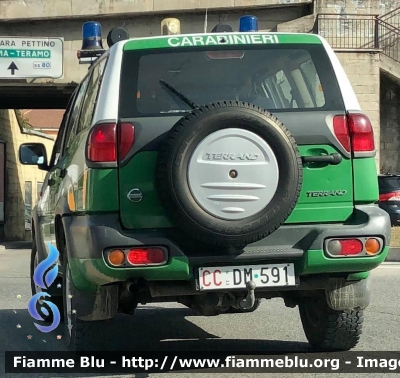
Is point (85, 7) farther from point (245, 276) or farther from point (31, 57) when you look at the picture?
point (245, 276)

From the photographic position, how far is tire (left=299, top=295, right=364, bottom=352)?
5.14 meters

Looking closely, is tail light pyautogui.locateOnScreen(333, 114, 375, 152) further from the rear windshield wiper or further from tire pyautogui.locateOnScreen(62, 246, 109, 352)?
tire pyautogui.locateOnScreen(62, 246, 109, 352)

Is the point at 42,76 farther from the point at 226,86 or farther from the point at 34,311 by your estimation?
the point at 226,86

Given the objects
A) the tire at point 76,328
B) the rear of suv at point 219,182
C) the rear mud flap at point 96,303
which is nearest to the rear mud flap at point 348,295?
the rear of suv at point 219,182

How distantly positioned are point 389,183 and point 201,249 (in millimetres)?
11297

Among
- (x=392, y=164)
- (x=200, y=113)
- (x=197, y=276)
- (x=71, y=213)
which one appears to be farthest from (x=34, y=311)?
(x=392, y=164)

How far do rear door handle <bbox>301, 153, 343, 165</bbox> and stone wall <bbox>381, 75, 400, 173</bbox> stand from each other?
690 inches

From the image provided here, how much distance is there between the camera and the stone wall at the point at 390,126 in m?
21.5

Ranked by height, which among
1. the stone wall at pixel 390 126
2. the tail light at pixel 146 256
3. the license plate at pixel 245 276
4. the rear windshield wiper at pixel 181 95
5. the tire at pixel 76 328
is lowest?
the stone wall at pixel 390 126

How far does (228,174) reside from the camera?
4.22 m

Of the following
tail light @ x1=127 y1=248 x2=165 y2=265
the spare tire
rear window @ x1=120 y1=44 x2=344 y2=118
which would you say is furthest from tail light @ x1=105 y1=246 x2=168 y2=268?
rear window @ x1=120 y1=44 x2=344 y2=118

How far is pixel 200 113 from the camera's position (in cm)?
425

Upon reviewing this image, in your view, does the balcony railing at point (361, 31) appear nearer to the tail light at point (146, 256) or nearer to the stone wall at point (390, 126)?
the stone wall at point (390, 126)

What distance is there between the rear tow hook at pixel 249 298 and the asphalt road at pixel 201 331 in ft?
1.58
